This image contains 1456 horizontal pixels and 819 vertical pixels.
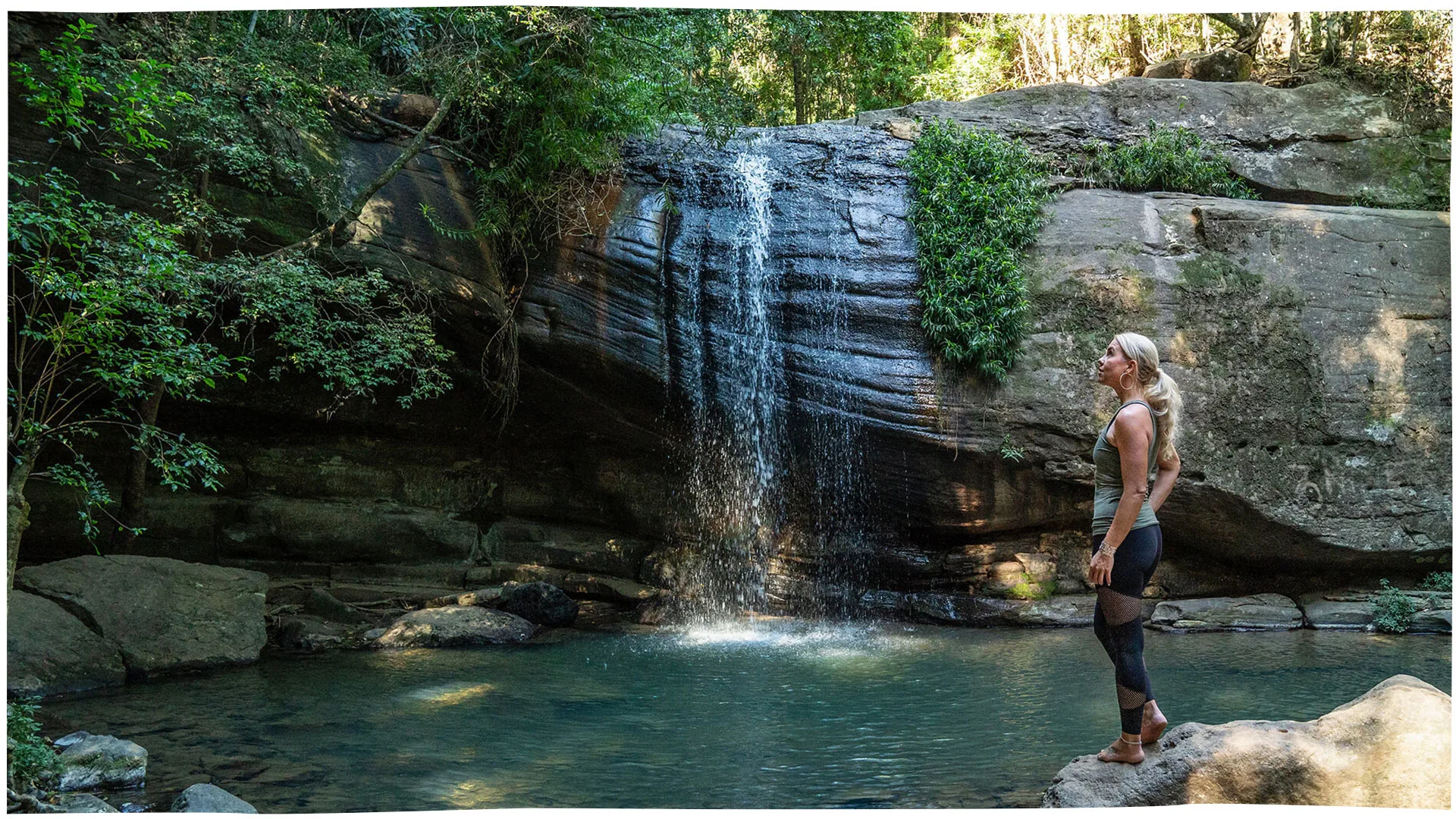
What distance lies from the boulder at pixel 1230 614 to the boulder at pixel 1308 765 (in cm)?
459

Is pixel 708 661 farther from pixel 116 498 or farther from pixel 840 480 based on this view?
pixel 116 498

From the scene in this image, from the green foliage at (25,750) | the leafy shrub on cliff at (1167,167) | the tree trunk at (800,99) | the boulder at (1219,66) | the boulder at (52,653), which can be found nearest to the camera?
the green foliage at (25,750)

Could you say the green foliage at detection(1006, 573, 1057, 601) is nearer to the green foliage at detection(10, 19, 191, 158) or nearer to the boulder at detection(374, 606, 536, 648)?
the boulder at detection(374, 606, 536, 648)

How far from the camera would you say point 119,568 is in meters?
6.28

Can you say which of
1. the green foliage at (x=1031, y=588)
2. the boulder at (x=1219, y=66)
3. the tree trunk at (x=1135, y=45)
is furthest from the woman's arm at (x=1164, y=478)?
the tree trunk at (x=1135, y=45)

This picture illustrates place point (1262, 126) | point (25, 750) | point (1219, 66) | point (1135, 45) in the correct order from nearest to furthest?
point (25, 750), point (1262, 126), point (1219, 66), point (1135, 45)

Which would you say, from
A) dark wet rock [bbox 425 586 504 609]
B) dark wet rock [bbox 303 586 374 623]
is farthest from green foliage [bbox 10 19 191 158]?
dark wet rock [bbox 425 586 504 609]

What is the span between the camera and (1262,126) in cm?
923

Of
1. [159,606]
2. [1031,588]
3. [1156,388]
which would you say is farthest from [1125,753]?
[159,606]

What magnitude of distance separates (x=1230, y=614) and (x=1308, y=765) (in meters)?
5.08

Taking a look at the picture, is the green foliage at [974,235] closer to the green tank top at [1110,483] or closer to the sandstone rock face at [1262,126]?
the sandstone rock face at [1262,126]

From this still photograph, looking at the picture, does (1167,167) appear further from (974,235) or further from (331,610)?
(331,610)

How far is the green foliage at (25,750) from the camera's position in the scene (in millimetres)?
3537

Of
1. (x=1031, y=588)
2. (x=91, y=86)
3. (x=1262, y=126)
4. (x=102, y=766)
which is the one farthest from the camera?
(x=1262, y=126)
